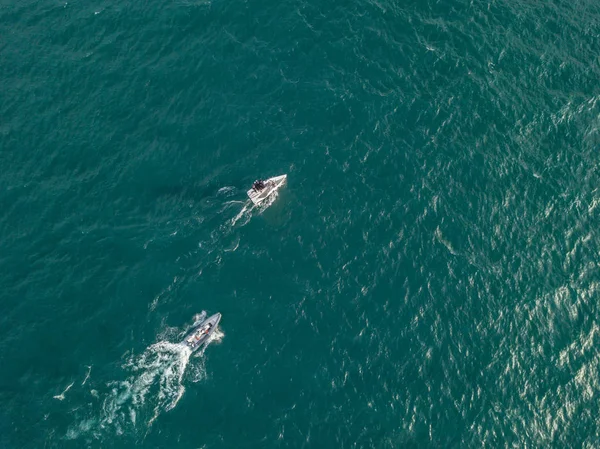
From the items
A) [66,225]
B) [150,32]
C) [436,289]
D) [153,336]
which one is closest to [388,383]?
[436,289]

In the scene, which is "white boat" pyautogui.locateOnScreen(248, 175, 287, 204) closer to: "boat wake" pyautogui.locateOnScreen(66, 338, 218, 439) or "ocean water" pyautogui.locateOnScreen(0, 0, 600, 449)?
"ocean water" pyautogui.locateOnScreen(0, 0, 600, 449)

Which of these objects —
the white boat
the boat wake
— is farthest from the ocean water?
the white boat

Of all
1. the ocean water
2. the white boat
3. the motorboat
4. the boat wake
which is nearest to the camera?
the boat wake

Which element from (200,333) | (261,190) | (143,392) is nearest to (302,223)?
(261,190)

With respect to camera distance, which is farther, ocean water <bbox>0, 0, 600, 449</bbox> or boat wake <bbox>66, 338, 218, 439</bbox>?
ocean water <bbox>0, 0, 600, 449</bbox>

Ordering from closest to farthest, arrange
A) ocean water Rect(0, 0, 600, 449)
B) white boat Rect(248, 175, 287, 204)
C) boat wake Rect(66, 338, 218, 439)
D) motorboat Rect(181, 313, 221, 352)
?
1. boat wake Rect(66, 338, 218, 439)
2. ocean water Rect(0, 0, 600, 449)
3. motorboat Rect(181, 313, 221, 352)
4. white boat Rect(248, 175, 287, 204)

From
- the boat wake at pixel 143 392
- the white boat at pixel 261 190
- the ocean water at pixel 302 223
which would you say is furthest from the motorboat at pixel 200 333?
the white boat at pixel 261 190

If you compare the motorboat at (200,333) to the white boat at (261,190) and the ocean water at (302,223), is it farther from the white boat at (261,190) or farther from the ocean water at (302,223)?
the white boat at (261,190)

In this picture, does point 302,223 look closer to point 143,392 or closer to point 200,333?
point 200,333
